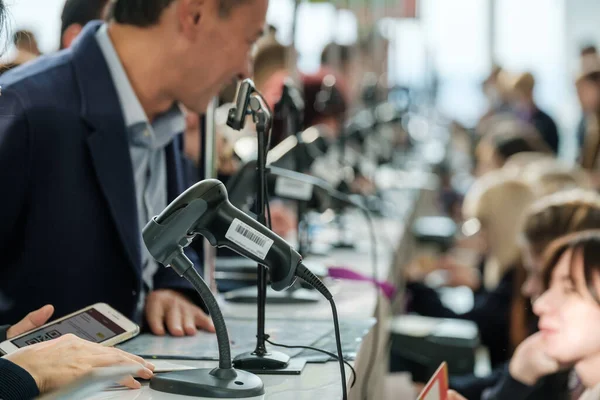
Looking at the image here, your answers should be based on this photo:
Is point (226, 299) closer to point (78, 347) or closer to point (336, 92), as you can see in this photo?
point (78, 347)

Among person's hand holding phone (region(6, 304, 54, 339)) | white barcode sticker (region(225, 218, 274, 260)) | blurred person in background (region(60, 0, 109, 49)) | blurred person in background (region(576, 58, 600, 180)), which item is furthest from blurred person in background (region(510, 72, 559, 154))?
white barcode sticker (region(225, 218, 274, 260))

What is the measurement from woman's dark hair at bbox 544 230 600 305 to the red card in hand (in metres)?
0.50

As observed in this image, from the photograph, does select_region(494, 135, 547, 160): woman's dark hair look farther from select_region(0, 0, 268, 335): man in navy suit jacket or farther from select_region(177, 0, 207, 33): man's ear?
select_region(177, 0, 207, 33): man's ear

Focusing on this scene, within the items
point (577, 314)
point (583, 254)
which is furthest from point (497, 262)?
point (577, 314)

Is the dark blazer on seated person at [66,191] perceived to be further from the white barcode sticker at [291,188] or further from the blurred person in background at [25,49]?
the white barcode sticker at [291,188]

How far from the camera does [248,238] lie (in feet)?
4.29

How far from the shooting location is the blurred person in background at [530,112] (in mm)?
8148

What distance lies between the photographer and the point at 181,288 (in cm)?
199

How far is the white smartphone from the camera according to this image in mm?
1487

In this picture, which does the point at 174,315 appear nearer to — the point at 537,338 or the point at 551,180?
the point at 537,338

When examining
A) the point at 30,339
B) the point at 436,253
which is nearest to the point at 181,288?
the point at 30,339

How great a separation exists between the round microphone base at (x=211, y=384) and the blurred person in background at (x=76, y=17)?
1061 mm

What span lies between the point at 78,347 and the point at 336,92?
269cm

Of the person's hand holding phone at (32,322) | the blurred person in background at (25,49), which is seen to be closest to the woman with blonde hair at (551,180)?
the blurred person in background at (25,49)
